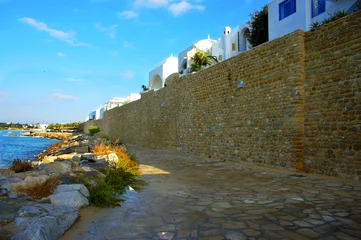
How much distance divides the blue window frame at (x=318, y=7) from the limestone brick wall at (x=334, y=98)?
238 inches

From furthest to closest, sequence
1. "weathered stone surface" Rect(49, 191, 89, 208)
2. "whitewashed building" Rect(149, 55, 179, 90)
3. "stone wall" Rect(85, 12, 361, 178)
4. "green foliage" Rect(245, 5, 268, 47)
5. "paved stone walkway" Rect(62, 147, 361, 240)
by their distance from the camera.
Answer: "whitewashed building" Rect(149, 55, 179, 90)
"green foliage" Rect(245, 5, 268, 47)
"stone wall" Rect(85, 12, 361, 178)
"weathered stone surface" Rect(49, 191, 89, 208)
"paved stone walkway" Rect(62, 147, 361, 240)

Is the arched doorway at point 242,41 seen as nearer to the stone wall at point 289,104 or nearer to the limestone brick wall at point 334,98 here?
the stone wall at point 289,104

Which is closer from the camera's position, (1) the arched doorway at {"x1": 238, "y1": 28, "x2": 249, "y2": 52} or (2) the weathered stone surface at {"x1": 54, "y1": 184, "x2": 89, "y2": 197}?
(2) the weathered stone surface at {"x1": 54, "y1": 184, "x2": 89, "y2": 197}

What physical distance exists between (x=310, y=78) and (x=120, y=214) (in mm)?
5573

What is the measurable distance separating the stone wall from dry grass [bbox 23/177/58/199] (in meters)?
5.60

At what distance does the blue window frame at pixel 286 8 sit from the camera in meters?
12.5

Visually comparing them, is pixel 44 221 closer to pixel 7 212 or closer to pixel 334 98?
pixel 7 212

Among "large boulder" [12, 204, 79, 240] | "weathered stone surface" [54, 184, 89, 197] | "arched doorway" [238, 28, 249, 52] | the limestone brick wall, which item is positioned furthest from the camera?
"arched doorway" [238, 28, 249, 52]

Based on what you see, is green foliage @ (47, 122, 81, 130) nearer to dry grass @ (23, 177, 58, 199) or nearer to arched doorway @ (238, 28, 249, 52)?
arched doorway @ (238, 28, 249, 52)

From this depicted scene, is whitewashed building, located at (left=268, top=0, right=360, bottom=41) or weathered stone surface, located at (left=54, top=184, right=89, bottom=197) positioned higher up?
whitewashed building, located at (left=268, top=0, right=360, bottom=41)

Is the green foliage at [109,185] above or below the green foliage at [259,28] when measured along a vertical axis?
below

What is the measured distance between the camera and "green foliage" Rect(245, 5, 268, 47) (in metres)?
A: 15.1

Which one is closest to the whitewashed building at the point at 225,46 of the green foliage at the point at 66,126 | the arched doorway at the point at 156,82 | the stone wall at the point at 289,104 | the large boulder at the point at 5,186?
the arched doorway at the point at 156,82

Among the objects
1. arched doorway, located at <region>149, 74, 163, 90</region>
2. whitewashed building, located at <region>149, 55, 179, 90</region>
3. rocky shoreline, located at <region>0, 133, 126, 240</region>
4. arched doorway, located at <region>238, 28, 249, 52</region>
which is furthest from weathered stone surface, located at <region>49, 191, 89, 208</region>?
arched doorway, located at <region>149, 74, 163, 90</region>
